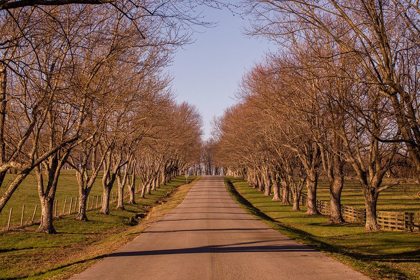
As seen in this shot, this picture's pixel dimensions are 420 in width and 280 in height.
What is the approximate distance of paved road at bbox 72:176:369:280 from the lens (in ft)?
30.4

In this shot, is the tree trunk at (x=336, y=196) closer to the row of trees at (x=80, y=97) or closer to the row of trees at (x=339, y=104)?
the row of trees at (x=339, y=104)

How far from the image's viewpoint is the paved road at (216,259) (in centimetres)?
926

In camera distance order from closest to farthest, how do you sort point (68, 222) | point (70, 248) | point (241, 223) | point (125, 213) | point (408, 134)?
point (408, 134)
point (70, 248)
point (241, 223)
point (68, 222)
point (125, 213)

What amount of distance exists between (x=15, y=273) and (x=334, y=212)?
21094 millimetres

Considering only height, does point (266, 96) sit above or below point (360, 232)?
above

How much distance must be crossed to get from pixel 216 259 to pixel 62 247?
28.0 feet

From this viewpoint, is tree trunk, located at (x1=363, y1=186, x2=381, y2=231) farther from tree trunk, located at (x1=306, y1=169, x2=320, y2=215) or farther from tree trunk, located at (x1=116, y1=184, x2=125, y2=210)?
tree trunk, located at (x1=116, y1=184, x2=125, y2=210)

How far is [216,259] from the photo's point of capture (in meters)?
11.1

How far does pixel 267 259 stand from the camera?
37.0 feet

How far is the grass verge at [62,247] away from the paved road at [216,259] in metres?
0.84

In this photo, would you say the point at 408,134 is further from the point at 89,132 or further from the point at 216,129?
the point at 216,129

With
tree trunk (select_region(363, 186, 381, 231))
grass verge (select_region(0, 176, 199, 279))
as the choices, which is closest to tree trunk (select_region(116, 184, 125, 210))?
grass verge (select_region(0, 176, 199, 279))

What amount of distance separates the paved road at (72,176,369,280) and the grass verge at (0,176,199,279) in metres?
0.84

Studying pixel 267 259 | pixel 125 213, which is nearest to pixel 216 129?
pixel 125 213
